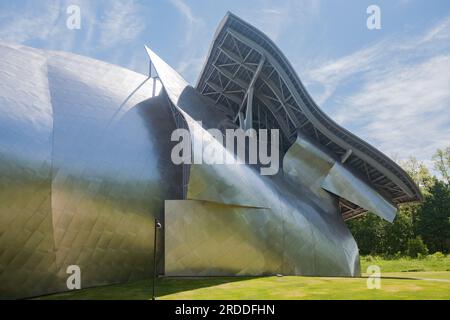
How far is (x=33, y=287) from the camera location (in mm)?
12266

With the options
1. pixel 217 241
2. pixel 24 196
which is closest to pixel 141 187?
pixel 217 241

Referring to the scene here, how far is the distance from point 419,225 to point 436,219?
2714 mm

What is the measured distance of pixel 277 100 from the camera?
26.4 m

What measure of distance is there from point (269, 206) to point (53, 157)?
31.4ft

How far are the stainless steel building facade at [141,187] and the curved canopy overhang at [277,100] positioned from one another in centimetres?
14

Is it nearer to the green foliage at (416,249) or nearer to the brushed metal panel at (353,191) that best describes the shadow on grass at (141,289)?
the brushed metal panel at (353,191)

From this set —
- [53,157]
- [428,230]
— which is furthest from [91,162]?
[428,230]

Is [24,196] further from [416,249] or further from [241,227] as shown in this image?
[416,249]

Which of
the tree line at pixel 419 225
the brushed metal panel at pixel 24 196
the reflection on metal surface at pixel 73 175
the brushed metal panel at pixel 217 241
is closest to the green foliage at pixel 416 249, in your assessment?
the tree line at pixel 419 225

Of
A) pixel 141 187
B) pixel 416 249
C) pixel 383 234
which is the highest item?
pixel 141 187

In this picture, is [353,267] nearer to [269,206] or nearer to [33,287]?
[269,206]

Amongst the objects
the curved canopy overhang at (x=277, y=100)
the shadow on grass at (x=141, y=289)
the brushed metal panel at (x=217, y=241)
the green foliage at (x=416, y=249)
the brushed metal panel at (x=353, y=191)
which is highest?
the curved canopy overhang at (x=277, y=100)

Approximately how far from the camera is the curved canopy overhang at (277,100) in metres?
22.5

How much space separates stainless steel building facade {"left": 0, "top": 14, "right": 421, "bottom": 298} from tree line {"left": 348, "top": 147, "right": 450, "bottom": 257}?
42.1 metres
